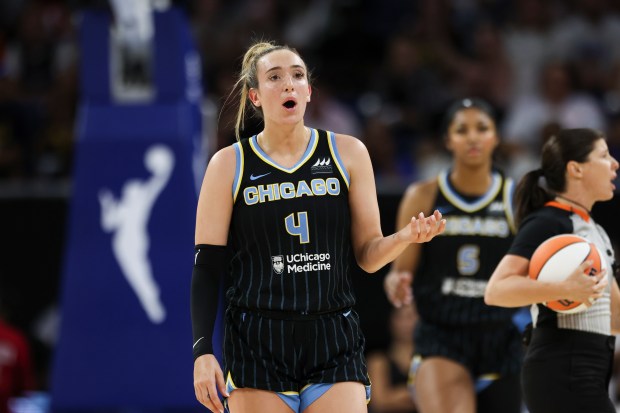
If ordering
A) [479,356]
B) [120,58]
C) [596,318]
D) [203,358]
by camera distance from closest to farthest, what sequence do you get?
[203,358], [596,318], [479,356], [120,58]

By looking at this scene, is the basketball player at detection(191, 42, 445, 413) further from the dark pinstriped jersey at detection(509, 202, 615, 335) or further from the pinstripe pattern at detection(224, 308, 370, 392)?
the dark pinstriped jersey at detection(509, 202, 615, 335)

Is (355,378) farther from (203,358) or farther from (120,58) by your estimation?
(120,58)

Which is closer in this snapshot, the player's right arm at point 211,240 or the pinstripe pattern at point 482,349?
the player's right arm at point 211,240

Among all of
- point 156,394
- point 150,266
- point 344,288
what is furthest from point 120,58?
point 344,288

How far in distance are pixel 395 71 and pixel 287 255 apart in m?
7.17

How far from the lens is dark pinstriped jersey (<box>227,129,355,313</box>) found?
4117mm

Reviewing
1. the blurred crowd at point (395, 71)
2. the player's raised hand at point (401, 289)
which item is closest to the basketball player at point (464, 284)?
the player's raised hand at point (401, 289)

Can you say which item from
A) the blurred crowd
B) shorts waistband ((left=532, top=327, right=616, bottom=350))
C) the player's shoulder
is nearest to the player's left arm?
the player's shoulder

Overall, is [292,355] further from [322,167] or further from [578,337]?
[578,337]

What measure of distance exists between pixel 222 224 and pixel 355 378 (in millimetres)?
787

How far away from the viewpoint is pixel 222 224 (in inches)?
165

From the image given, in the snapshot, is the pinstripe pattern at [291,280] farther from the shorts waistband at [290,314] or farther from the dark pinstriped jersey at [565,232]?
the dark pinstriped jersey at [565,232]

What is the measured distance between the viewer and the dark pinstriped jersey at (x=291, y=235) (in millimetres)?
4117

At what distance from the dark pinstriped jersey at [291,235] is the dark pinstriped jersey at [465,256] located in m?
1.86
